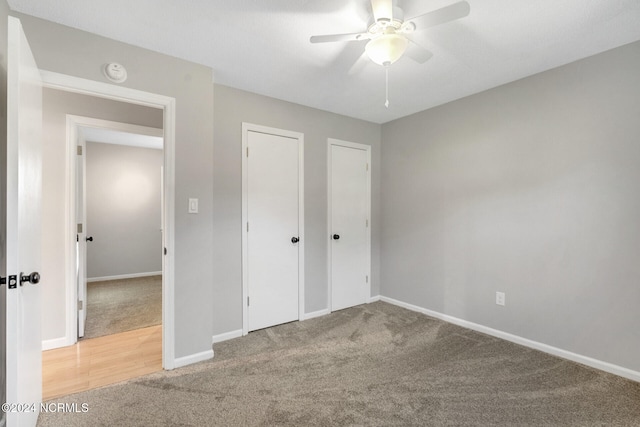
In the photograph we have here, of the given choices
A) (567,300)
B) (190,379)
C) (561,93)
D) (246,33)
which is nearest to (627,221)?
(567,300)

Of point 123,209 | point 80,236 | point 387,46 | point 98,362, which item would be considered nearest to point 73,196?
point 80,236

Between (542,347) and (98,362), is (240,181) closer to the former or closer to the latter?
(98,362)

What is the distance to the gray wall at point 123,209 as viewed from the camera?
520 centimetres

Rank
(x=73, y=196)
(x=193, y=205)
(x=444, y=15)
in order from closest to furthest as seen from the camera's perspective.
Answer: (x=444, y=15) → (x=193, y=205) → (x=73, y=196)

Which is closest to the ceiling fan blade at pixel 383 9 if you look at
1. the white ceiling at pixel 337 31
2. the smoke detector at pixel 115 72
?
the white ceiling at pixel 337 31

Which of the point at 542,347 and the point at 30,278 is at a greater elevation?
the point at 30,278

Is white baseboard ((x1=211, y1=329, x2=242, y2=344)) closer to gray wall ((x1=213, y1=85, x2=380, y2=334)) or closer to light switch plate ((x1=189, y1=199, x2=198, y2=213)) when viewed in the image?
gray wall ((x1=213, y1=85, x2=380, y2=334))

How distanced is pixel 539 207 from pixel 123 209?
6.34 m

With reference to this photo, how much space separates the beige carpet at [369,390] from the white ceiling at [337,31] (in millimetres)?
2367

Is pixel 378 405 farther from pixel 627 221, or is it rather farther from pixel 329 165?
pixel 329 165

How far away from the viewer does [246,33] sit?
6.57 ft

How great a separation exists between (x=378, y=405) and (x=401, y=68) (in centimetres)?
254

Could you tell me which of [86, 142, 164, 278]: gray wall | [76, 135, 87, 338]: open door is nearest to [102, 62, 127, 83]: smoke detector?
[76, 135, 87, 338]: open door

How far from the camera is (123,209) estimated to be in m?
5.47
